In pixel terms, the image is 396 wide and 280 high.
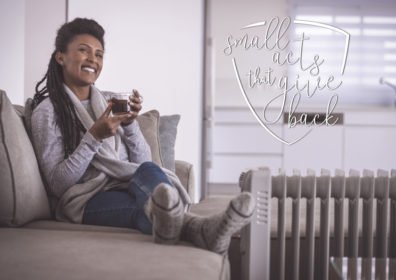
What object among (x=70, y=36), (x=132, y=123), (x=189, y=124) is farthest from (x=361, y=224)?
(x=189, y=124)

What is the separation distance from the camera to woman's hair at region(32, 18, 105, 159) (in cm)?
181

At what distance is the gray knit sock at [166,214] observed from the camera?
54.4 inches

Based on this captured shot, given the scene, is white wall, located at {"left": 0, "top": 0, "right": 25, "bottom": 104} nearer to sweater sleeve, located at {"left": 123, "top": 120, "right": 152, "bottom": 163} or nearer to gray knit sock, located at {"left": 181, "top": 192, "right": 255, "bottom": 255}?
sweater sleeve, located at {"left": 123, "top": 120, "right": 152, "bottom": 163}

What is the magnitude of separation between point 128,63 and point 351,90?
2.79m

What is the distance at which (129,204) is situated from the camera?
1721 millimetres

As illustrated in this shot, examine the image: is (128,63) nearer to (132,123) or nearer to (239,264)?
(132,123)

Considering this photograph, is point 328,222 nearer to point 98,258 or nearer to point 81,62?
point 98,258

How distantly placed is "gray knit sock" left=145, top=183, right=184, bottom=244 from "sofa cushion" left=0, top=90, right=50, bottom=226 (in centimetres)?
45

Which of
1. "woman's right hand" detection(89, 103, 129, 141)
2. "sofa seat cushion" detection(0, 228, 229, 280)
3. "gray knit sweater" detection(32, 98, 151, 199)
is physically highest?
"woman's right hand" detection(89, 103, 129, 141)

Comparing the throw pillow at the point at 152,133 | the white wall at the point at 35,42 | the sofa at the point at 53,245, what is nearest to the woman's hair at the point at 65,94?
the sofa at the point at 53,245

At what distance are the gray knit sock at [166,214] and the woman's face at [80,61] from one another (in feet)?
2.34

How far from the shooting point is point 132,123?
6.43ft

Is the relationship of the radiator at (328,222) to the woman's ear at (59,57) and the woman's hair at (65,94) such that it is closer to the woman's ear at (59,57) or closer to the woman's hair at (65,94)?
the woman's hair at (65,94)

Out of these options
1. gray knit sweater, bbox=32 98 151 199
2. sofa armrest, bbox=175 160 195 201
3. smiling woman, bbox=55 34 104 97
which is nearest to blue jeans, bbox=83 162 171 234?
gray knit sweater, bbox=32 98 151 199
